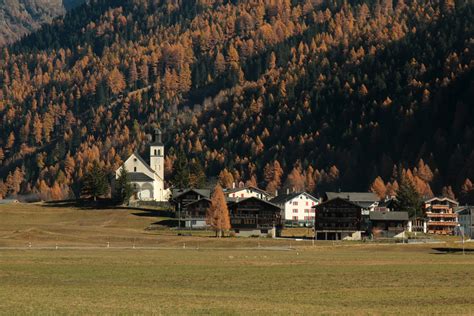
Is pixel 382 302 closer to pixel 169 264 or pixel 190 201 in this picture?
pixel 169 264

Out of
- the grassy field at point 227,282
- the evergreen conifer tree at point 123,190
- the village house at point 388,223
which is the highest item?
the evergreen conifer tree at point 123,190

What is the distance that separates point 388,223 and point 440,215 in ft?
105

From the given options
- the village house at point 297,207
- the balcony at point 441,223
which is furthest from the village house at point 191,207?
the balcony at point 441,223

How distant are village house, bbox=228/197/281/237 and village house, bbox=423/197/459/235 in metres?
39.1

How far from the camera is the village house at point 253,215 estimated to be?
16412 centimetres

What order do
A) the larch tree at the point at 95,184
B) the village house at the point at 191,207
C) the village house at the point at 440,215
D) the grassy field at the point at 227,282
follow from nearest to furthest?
the grassy field at the point at 227,282
the village house at the point at 191,207
the village house at the point at 440,215
the larch tree at the point at 95,184

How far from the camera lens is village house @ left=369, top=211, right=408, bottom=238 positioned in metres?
160

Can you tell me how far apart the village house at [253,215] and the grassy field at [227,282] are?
149ft

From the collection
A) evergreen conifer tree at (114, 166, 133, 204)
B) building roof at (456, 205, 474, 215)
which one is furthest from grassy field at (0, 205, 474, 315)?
building roof at (456, 205, 474, 215)

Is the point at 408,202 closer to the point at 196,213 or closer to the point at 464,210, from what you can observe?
the point at 464,210

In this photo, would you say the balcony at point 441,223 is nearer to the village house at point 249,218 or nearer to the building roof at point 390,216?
the building roof at point 390,216

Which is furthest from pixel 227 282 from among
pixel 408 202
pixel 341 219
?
pixel 408 202

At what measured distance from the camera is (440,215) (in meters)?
189

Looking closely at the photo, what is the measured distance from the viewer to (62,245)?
11588 centimetres
